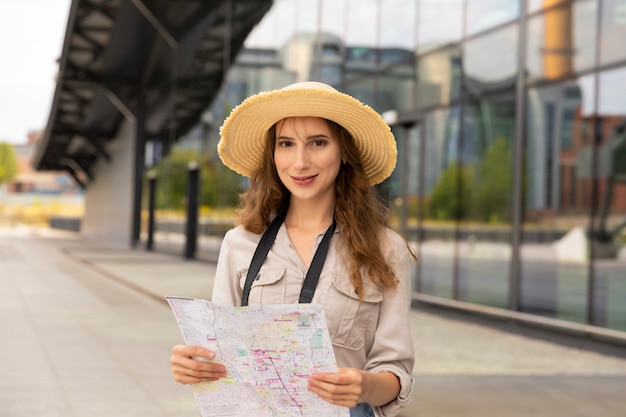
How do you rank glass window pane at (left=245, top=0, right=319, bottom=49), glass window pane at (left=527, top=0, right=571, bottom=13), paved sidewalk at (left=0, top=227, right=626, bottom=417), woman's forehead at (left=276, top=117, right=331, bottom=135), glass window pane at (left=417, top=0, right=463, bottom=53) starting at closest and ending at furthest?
woman's forehead at (left=276, top=117, right=331, bottom=135)
paved sidewalk at (left=0, top=227, right=626, bottom=417)
glass window pane at (left=527, top=0, right=571, bottom=13)
glass window pane at (left=417, top=0, right=463, bottom=53)
glass window pane at (left=245, top=0, right=319, bottom=49)

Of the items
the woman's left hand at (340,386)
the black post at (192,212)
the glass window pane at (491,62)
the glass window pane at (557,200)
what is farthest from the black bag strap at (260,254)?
the black post at (192,212)

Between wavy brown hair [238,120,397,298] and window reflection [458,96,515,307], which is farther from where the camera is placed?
window reflection [458,96,515,307]

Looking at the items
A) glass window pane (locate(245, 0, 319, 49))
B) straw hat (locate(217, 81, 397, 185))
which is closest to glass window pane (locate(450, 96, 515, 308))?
glass window pane (locate(245, 0, 319, 49))

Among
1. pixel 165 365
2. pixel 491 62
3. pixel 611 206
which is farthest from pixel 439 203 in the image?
pixel 165 365

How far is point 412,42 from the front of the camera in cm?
1553

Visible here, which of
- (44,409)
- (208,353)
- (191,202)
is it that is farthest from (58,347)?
(191,202)

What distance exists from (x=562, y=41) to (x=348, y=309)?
1020 centimetres

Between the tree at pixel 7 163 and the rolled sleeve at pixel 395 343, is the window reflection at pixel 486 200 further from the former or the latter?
the tree at pixel 7 163

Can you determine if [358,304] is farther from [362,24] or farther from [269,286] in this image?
[362,24]

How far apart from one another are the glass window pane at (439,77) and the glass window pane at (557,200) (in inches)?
87.4

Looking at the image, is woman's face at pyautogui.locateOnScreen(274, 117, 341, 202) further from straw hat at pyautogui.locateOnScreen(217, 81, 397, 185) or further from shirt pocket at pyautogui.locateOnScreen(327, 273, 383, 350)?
shirt pocket at pyautogui.locateOnScreen(327, 273, 383, 350)

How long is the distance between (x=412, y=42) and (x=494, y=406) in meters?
9.97

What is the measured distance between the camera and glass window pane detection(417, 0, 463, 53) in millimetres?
14367

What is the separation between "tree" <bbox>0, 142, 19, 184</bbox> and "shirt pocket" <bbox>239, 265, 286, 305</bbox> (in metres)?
129
